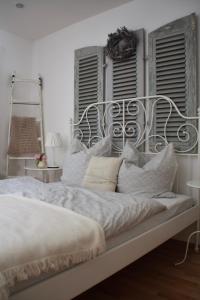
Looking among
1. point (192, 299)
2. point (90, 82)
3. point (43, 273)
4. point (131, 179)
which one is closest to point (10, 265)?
point (43, 273)

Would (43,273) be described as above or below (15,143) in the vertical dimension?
below

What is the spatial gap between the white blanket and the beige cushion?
0.84 metres

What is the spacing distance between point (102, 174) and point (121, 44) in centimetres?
141

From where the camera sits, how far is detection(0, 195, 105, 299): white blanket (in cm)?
108

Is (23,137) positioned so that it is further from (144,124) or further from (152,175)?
(152,175)

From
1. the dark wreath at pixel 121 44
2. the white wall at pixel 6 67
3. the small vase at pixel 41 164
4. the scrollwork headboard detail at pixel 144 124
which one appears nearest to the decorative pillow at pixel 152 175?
the scrollwork headboard detail at pixel 144 124

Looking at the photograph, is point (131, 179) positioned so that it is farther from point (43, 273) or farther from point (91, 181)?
point (43, 273)

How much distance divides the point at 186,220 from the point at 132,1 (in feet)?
7.57

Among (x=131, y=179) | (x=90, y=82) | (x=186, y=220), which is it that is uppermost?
(x=90, y=82)

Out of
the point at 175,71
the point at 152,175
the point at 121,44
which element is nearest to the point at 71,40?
the point at 121,44

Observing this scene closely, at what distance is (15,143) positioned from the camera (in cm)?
372

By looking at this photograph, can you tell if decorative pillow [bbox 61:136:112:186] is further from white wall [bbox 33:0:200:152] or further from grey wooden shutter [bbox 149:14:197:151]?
white wall [bbox 33:0:200:152]

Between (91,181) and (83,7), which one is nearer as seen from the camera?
(91,181)

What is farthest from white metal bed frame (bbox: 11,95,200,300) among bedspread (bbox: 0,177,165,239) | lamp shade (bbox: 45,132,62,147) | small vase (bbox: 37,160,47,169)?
small vase (bbox: 37,160,47,169)
